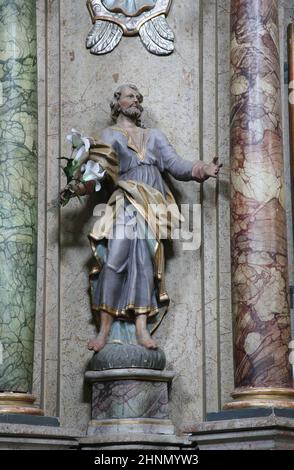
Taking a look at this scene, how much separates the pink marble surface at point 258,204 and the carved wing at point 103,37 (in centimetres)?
99

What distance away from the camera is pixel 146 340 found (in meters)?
7.69

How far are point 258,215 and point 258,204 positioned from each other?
83 mm

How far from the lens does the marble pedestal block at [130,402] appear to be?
7.51 metres

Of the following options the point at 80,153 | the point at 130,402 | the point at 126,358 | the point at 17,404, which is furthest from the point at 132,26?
the point at 17,404

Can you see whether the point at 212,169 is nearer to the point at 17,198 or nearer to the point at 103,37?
the point at 17,198

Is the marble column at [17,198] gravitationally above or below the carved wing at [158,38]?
below

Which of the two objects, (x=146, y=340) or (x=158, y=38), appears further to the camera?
(x=158, y=38)

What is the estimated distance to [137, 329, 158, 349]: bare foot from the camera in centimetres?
766

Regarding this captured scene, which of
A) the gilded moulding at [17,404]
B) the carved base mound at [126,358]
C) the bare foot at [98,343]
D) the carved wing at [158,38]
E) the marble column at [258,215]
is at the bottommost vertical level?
the gilded moulding at [17,404]

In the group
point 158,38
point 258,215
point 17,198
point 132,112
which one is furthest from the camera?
point 158,38

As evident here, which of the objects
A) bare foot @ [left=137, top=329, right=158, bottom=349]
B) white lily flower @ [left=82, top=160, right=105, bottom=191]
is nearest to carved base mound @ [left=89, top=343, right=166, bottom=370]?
bare foot @ [left=137, top=329, right=158, bottom=349]

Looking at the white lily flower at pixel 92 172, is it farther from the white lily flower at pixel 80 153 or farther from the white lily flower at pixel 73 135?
the white lily flower at pixel 73 135

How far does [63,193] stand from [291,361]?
81.3 inches

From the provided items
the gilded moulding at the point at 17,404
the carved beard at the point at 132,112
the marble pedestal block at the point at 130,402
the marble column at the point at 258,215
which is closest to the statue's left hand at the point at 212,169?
the marble column at the point at 258,215
